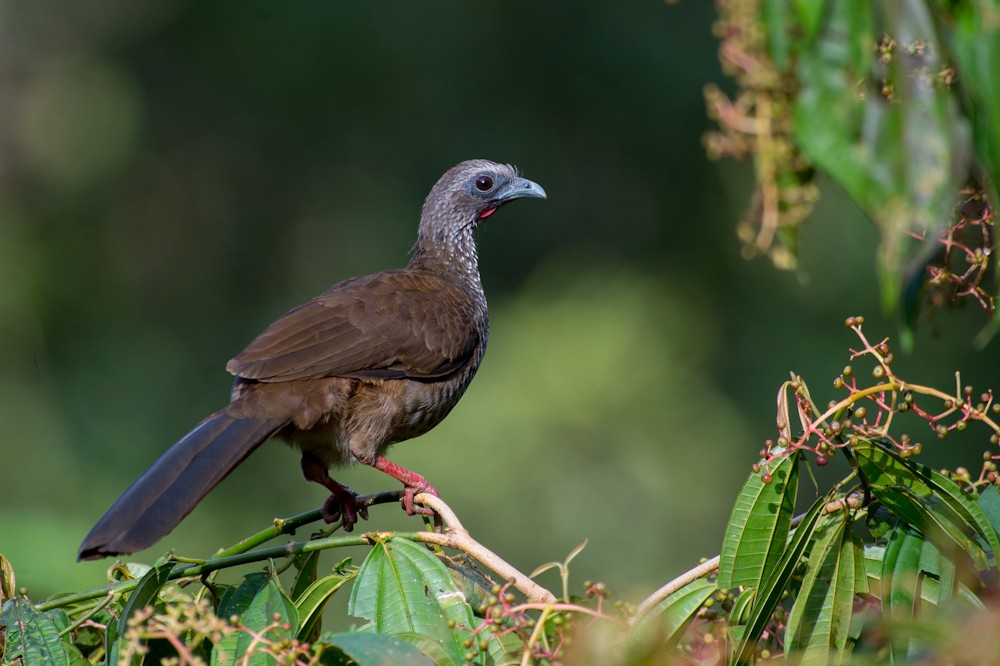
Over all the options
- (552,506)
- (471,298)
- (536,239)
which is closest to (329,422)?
(471,298)

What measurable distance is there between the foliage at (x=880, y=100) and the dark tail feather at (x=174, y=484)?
70.4 inches

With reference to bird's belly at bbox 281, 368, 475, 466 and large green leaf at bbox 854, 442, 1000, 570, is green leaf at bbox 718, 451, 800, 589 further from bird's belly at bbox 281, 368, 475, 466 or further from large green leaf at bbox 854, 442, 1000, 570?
bird's belly at bbox 281, 368, 475, 466

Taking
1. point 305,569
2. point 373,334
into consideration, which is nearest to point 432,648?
point 305,569

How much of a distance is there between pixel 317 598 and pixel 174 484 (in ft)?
2.42

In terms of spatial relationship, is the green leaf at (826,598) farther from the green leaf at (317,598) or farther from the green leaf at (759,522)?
the green leaf at (317,598)

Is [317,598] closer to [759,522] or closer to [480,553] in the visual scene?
[480,553]

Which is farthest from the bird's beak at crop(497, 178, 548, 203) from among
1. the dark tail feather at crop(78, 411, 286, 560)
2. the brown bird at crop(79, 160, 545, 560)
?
the dark tail feather at crop(78, 411, 286, 560)

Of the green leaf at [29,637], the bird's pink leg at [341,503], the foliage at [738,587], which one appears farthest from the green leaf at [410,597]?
the bird's pink leg at [341,503]

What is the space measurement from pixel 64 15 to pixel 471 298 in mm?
10707

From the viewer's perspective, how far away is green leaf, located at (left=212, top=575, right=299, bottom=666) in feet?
6.75

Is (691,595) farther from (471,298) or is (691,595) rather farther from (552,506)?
(552,506)

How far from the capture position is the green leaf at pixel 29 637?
2232mm

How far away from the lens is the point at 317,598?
2.34 metres

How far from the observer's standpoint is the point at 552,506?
10922 mm
